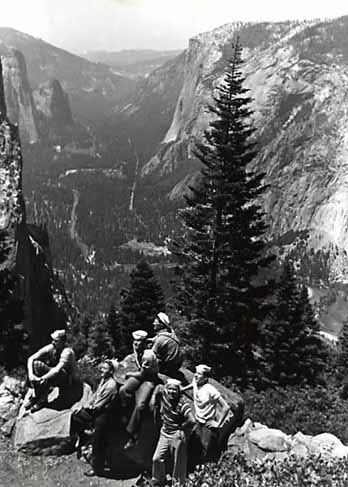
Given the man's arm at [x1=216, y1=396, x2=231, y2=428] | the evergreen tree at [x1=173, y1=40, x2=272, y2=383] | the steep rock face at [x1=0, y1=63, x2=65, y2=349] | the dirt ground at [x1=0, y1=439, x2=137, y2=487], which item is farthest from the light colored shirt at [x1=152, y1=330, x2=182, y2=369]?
the steep rock face at [x1=0, y1=63, x2=65, y2=349]

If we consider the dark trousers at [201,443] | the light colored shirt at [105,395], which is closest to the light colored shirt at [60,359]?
the light colored shirt at [105,395]

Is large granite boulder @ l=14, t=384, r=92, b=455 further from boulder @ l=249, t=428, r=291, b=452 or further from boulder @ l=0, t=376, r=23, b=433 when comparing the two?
boulder @ l=249, t=428, r=291, b=452

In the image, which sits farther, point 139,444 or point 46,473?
point 46,473

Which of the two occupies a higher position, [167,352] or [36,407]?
[167,352]

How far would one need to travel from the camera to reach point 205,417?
13617 mm

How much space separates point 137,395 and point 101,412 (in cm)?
104

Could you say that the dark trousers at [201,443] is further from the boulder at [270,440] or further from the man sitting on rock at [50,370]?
the man sitting on rock at [50,370]

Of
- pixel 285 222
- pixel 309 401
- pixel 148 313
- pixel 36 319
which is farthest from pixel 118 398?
pixel 285 222

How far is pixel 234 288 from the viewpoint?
2664cm

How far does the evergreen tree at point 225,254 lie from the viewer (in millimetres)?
26734

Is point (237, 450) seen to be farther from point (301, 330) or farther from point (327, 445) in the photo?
point (301, 330)

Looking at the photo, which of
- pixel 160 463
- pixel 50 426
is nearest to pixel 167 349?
pixel 160 463

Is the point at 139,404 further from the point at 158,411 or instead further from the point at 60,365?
the point at 60,365

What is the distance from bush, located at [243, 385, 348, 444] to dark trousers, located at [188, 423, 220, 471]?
5.12m
